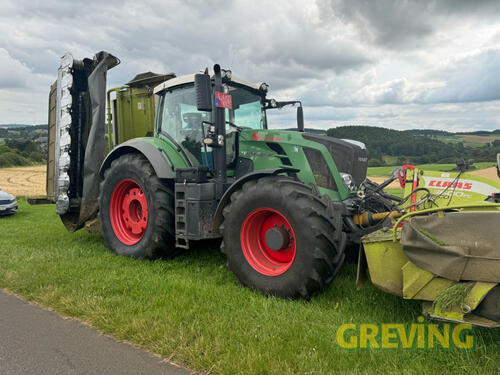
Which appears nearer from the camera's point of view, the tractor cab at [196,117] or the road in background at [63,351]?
the road in background at [63,351]

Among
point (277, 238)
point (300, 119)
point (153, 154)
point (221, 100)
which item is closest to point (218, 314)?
point (277, 238)

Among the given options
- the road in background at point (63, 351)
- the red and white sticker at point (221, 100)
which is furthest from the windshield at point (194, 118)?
the road in background at point (63, 351)

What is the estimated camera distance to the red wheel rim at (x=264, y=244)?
13.4ft

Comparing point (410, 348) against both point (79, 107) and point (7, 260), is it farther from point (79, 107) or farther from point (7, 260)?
point (79, 107)

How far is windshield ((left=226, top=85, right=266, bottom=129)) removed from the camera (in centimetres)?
543

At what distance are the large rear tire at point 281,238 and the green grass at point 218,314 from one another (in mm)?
212

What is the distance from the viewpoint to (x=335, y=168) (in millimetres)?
4590

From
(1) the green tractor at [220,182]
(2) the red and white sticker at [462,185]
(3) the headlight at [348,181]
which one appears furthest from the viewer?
(2) the red and white sticker at [462,185]

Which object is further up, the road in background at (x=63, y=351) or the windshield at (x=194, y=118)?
the windshield at (x=194, y=118)

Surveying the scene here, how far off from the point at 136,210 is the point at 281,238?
9.46ft

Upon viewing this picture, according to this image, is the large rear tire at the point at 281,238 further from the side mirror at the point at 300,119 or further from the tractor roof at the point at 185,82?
the side mirror at the point at 300,119

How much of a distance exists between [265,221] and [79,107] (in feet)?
14.2

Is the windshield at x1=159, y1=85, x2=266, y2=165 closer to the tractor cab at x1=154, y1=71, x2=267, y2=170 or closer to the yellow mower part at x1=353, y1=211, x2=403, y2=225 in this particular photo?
the tractor cab at x1=154, y1=71, x2=267, y2=170

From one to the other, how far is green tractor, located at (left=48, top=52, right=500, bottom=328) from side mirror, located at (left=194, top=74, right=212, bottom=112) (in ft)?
0.04
